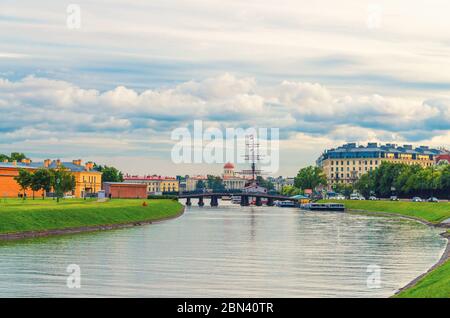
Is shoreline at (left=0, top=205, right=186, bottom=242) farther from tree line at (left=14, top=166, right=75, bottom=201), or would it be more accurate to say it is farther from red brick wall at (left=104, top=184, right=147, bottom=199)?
red brick wall at (left=104, top=184, right=147, bottom=199)

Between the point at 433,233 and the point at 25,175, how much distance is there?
2855 inches

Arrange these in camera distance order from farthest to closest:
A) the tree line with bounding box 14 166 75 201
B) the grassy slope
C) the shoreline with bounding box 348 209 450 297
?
the tree line with bounding box 14 166 75 201 → the grassy slope → the shoreline with bounding box 348 209 450 297

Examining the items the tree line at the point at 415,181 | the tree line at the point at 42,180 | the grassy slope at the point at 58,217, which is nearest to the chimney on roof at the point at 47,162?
the tree line at the point at 42,180

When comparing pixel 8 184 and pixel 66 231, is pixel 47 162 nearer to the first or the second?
pixel 8 184

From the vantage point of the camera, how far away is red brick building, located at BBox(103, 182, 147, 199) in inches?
7392

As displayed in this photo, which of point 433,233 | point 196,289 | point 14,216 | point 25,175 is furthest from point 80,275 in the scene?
point 25,175

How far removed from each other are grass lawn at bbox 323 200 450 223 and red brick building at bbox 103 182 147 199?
161 ft

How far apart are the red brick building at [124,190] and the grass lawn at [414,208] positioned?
49009 mm

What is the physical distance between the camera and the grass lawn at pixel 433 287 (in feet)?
106

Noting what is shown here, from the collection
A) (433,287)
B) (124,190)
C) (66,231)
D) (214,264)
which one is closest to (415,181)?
(124,190)

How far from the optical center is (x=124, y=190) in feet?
628

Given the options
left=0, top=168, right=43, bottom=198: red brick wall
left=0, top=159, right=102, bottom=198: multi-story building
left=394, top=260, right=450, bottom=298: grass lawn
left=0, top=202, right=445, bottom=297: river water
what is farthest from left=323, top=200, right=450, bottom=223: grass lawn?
left=0, top=168, right=43, bottom=198: red brick wall

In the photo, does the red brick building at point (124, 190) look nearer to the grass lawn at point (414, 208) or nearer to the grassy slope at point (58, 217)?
the grass lawn at point (414, 208)

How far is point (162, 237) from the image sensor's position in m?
77.6
